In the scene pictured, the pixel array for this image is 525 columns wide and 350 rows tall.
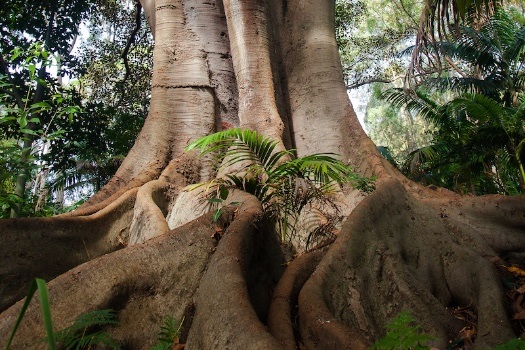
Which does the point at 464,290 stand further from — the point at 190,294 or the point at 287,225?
the point at 190,294

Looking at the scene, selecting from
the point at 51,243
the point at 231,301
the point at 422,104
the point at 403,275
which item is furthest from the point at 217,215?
the point at 422,104

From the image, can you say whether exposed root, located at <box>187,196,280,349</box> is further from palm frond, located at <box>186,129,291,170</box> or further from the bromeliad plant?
palm frond, located at <box>186,129,291,170</box>

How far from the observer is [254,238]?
275cm

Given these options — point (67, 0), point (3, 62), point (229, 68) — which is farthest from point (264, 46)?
point (67, 0)

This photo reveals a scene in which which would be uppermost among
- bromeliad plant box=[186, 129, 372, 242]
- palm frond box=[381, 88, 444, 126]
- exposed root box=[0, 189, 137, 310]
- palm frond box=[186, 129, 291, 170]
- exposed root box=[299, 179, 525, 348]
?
palm frond box=[381, 88, 444, 126]

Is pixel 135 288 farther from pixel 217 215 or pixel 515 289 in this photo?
pixel 515 289

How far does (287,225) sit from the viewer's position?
3125 mm

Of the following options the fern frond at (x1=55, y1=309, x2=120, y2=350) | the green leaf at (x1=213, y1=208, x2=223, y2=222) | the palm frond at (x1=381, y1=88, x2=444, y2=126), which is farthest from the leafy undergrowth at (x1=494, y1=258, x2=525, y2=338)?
the palm frond at (x1=381, y1=88, x2=444, y2=126)

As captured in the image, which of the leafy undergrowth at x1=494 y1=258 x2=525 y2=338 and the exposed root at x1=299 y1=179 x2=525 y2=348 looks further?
the leafy undergrowth at x1=494 y1=258 x2=525 y2=338

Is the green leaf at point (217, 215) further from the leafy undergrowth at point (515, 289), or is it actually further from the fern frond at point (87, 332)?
the leafy undergrowth at point (515, 289)

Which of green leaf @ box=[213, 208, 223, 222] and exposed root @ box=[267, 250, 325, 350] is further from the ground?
green leaf @ box=[213, 208, 223, 222]

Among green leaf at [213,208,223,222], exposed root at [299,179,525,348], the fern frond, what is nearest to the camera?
the fern frond

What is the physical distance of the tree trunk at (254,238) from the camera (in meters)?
2.29

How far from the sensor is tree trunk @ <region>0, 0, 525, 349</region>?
2291 millimetres
